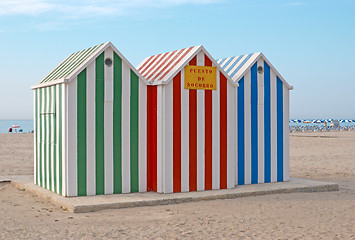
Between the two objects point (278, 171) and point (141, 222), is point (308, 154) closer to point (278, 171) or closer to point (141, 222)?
point (278, 171)

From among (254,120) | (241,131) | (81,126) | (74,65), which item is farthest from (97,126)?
(254,120)

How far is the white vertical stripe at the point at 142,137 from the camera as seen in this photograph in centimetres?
890

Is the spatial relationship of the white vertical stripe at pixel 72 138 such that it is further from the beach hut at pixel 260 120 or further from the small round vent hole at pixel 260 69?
the small round vent hole at pixel 260 69

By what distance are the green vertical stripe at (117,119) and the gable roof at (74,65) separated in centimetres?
20

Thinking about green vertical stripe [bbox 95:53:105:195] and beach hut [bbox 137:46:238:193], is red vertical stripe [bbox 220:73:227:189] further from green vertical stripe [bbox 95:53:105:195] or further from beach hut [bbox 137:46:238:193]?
green vertical stripe [bbox 95:53:105:195]

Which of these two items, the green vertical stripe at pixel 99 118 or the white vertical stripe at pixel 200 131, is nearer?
the green vertical stripe at pixel 99 118

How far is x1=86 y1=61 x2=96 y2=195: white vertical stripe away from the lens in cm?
841

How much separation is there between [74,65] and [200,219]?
3.62 m

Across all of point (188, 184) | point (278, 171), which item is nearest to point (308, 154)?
point (278, 171)

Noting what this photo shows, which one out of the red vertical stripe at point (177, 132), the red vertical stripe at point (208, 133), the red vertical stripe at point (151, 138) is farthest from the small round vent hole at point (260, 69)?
the red vertical stripe at point (151, 138)

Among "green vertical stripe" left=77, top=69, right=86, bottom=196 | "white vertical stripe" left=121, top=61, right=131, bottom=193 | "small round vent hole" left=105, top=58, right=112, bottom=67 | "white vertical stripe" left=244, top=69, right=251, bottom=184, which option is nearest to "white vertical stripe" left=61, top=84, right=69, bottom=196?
"green vertical stripe" left=77, top=69, right=86, bottom=196

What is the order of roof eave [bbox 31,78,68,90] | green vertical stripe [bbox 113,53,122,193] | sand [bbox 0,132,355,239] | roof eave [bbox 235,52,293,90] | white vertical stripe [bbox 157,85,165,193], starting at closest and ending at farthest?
1. sand [bbox 0,132,355,239]
2. roof eave [bbox 31,78,68,90]
3. green vertical stripe [bbox 113,53,122,193]
4. white vertical stripe [bbox 157,85,165,193]
5. roof eave [bbox 235,52,293,90]

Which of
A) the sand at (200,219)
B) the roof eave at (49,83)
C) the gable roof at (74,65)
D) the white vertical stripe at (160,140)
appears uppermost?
the gable roof at (74,65)

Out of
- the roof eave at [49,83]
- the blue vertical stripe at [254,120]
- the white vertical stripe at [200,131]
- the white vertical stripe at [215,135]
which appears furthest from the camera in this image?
the blue vertical stripe at [254,120]
